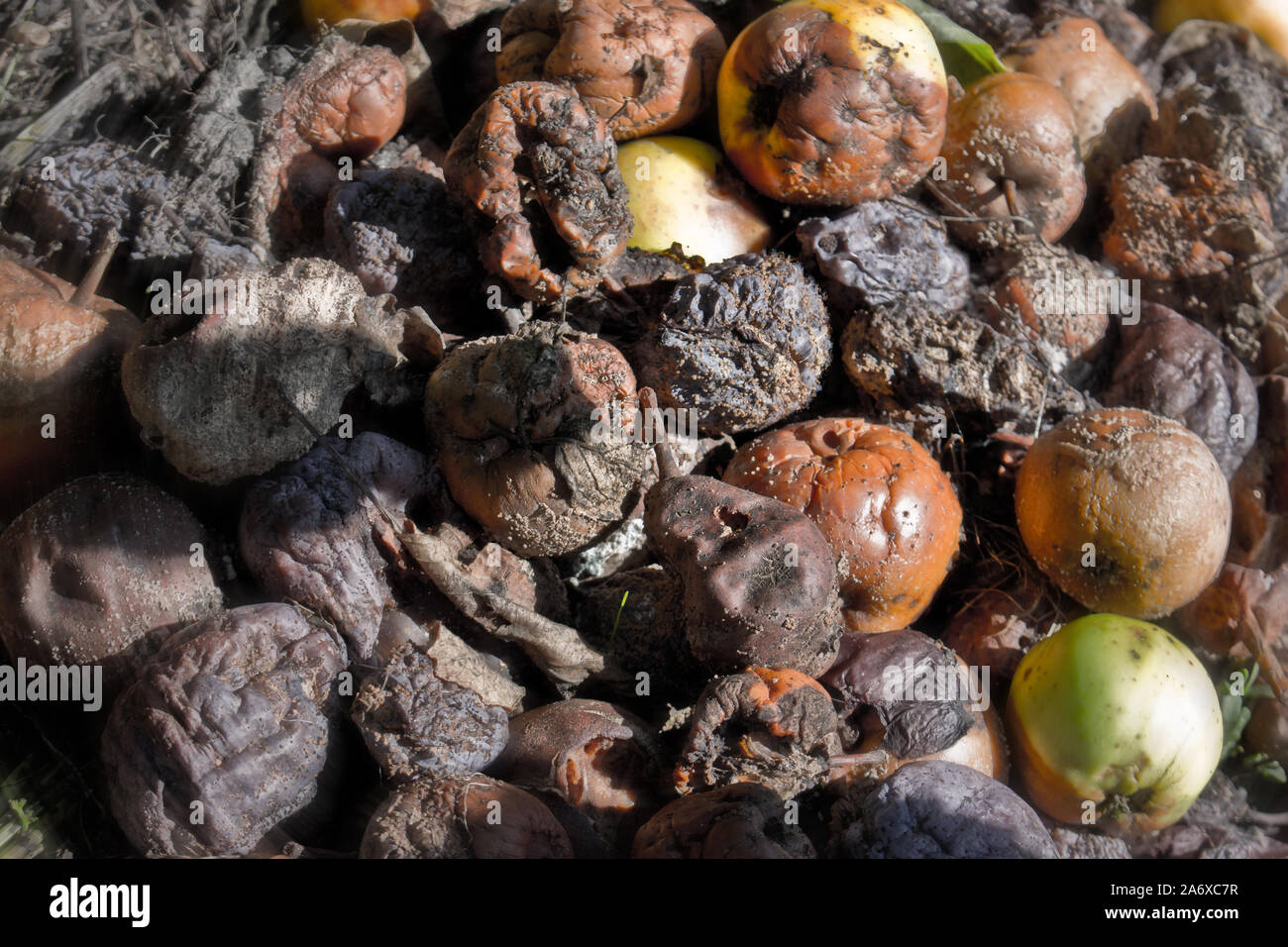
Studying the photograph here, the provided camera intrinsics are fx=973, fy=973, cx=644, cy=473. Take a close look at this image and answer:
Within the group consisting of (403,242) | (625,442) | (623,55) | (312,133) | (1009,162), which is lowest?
(625,442)

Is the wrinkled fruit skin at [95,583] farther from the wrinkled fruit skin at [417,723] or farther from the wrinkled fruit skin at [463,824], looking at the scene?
the wrinkled fruit skin at [463,824]

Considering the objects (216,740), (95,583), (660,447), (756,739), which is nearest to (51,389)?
(95,583)

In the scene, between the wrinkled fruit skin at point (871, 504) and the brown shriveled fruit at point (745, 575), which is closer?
the brown shriveled fruit at point (745, 575)

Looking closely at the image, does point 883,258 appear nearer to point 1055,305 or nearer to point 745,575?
point 1055,305

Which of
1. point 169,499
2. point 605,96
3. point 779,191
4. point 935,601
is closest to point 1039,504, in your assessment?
point 935,601

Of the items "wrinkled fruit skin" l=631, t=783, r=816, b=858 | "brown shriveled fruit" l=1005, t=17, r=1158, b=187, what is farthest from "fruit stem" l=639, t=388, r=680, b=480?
"brown shriveled fruit" l=1005, t=17, r=1158, b=187

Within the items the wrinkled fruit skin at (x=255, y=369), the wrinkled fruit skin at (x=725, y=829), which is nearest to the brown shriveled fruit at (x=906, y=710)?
the wrinkled fruit skin at (x=725, y=829)

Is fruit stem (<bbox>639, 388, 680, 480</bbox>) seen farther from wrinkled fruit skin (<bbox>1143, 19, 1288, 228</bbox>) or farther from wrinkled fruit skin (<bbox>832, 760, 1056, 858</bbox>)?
wrinkled fruit skin (<bbox>1143, 19, 1288, 228</bbox>)
